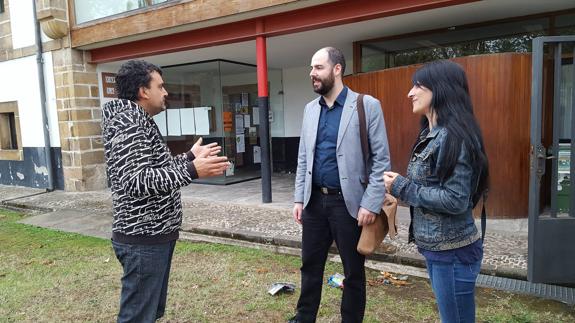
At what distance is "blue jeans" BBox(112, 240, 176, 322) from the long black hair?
4.94 feet

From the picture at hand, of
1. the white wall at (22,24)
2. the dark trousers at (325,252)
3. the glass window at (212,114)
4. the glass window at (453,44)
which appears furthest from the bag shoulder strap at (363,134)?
the white wall at (22,24)

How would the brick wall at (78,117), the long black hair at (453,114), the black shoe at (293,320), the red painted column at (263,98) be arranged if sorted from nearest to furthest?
1. the long black hair at (453,114)
2. the black shoe at (293,320)
3. the red painted column at (263,98)
4. the brick wall at (78,117)

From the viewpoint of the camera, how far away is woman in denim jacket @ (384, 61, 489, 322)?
190cm

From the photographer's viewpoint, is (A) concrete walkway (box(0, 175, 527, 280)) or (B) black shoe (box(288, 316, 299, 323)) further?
(A) concrete walkway (box(0, 175, 527, 280))

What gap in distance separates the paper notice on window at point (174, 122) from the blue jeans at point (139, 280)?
7763 mm

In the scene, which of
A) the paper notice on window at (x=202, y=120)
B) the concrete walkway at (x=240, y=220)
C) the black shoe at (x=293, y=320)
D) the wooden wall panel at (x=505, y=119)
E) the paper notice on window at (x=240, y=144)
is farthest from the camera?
the paper notice on window at (x=240, y=144)

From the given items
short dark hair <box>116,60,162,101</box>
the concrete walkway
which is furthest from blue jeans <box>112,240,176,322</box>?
the concrete walkway

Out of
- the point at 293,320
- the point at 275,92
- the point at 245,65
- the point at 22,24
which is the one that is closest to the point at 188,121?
the point at 245,65

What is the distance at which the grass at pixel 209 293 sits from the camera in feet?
10.7

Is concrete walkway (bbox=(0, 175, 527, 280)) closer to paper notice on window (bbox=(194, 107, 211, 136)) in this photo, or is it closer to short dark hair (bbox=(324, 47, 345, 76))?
paper notice on window (bbox=(194, 107, 211, 136))

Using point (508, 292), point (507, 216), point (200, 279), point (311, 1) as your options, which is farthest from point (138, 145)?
point (507, 216)

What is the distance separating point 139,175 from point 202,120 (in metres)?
7.55

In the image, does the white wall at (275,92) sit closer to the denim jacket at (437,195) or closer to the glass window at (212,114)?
the glass window at (212,114)

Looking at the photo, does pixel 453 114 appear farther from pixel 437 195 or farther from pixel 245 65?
pixel 245 65
